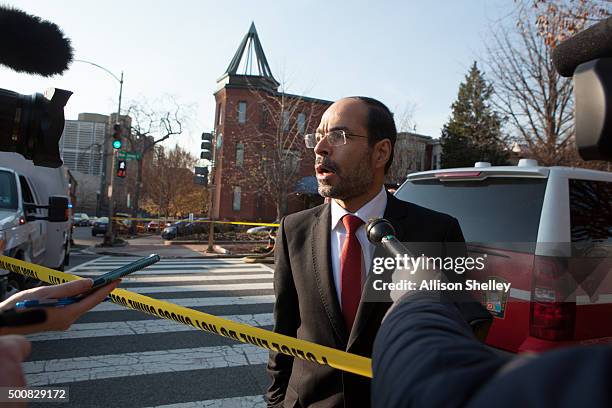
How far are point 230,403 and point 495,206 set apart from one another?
2.74 meters

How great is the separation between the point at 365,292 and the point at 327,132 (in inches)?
33.9

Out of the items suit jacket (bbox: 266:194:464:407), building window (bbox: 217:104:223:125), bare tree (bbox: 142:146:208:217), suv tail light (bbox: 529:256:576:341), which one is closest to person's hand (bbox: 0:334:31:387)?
suit jacket (bbox: 266:194:464:407)

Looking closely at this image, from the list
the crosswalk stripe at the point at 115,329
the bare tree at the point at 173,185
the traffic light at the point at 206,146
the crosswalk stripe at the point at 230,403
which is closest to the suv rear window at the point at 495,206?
the crosswalk stripe at the point at 230,403

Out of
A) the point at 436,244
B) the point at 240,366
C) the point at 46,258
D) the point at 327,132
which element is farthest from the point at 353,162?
the point at 46,258

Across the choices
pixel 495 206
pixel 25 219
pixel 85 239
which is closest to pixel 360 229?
pixel 495 206

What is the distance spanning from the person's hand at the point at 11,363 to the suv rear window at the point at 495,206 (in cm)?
296

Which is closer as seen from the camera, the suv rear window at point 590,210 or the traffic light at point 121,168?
the suv rear window at point 590,210

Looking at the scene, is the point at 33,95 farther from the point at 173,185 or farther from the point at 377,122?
the point at 173,185

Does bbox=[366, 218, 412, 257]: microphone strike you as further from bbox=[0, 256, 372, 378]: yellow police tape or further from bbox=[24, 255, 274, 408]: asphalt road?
bbox=[24, 255, 274, 408]: asphalt road

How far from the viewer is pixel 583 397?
50 cm

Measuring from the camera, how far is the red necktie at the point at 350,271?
6.57 feet

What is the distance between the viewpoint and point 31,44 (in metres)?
1.58

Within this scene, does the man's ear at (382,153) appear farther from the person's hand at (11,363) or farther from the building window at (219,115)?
the building window at (219,115)

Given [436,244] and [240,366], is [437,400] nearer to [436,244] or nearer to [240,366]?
[436,244]
